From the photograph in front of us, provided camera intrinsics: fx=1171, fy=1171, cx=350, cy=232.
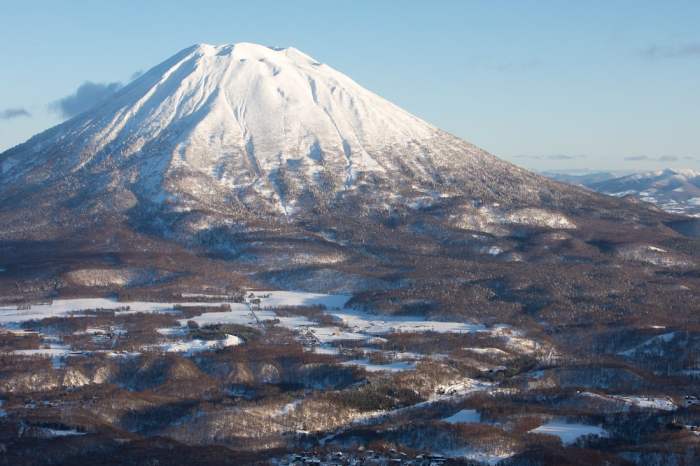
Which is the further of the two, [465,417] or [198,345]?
[198,345]

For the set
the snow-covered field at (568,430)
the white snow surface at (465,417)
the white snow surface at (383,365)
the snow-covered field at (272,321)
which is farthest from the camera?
the snow-covered field at (272,321)

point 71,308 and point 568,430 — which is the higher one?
point 71,308

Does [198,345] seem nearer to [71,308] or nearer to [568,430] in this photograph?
[71,308]

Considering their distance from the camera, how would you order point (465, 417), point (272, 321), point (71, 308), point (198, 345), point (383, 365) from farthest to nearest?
point (71, 308)
point (272, 321)
point (198, 345)
point (383, 365)
point (465, 417)

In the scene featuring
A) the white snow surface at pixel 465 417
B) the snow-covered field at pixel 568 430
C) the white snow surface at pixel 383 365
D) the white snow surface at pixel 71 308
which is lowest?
the snow-covered field at pixel 568 430

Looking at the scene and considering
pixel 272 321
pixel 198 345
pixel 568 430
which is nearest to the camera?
pixel 568 430

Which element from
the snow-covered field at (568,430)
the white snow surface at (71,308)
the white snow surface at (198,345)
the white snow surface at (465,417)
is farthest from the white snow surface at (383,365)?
the white snow surface at (71,308)

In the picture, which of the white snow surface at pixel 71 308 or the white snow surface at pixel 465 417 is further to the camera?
the white snow surface at pixel 71 308

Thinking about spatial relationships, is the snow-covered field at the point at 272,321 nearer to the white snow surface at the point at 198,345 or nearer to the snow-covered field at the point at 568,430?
the white snow surface at the point at 198,345

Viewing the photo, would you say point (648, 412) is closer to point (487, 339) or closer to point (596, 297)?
point (487, 339)

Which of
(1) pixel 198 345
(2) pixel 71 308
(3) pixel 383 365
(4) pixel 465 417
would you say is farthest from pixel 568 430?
(2) pixel 71 308

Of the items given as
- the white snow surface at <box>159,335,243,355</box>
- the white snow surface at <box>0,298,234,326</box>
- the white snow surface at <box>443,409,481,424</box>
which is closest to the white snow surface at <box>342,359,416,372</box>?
the white snow surface at <box>443,409,481,424</box>

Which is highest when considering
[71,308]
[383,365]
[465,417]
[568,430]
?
[71,308]
